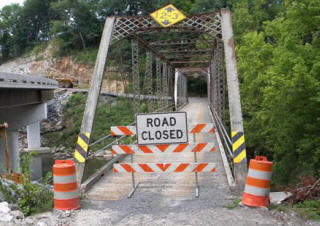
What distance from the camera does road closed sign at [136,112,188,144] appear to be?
6324 millimetres

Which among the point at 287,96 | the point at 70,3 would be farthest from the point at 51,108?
the point at 287,96

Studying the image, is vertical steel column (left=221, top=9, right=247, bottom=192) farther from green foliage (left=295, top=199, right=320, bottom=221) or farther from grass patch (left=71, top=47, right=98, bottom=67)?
grass patch (left=71, top=47, right=98, bottom=67)

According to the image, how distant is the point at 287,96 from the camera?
611 inches

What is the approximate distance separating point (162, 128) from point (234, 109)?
6.15 feet

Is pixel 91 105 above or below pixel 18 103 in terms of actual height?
above

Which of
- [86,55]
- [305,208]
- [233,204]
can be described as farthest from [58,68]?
[305,208]

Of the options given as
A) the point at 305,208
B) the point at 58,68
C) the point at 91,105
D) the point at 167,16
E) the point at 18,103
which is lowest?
A: the point at 305,208

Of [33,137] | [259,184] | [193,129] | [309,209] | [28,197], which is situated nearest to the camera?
[309,209]

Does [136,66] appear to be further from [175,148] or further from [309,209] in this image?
[309,209]

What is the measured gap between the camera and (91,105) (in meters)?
7.94

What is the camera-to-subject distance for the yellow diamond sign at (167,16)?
9.74 meters

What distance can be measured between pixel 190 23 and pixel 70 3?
191ft

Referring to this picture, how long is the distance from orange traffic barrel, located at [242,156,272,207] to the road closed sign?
138 centimetres

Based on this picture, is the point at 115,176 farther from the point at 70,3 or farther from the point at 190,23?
the point at 70,3
